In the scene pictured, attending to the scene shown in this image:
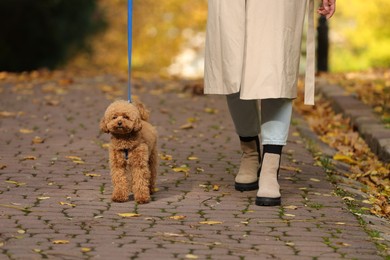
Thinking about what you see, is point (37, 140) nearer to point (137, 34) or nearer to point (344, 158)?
point (344, 158)

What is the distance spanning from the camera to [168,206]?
21.4 feet

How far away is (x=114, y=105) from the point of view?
6230mm

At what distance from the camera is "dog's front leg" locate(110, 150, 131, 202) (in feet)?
21.4

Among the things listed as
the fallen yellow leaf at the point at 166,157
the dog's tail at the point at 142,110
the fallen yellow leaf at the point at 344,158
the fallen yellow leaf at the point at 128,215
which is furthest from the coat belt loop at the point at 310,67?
the fallen yellow leaf at the point at 344,158

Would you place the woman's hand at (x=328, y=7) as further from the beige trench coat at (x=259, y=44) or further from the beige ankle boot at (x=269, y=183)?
the beige ankle boot at (x=269, y=183)

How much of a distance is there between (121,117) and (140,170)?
1.52 ft

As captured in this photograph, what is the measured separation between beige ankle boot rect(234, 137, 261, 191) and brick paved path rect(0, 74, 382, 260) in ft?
0.30

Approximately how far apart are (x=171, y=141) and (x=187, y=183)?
217cm

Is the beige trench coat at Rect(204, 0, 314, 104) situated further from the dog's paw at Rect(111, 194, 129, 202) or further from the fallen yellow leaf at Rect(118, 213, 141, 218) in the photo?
the fallen yellow leaf at Rect(118, 213, 141, 218)

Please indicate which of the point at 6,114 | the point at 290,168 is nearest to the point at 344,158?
the point at 290,168

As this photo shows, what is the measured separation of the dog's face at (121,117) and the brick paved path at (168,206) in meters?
0.53

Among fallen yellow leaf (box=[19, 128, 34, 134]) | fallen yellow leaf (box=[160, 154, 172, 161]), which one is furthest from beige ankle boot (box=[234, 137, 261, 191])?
fallen yellow leaf (box=[19, 128, 34, 134])

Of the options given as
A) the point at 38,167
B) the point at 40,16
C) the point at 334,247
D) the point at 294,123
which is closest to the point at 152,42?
the point at 40,16

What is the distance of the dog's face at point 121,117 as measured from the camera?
20.4ft
